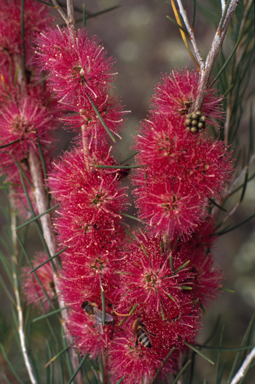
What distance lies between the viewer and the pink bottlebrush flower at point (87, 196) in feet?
1.10

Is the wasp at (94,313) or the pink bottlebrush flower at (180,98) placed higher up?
the pink bottlebrush flower at (180,98)

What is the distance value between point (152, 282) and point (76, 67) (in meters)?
0.23

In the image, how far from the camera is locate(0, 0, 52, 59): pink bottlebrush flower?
0.45 m

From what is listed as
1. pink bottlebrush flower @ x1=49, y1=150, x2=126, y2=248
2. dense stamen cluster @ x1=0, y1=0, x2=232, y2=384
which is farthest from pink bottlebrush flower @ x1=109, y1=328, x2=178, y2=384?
pink bottlebrush flower @ x1=49, y1=150, x2=126, y2=248

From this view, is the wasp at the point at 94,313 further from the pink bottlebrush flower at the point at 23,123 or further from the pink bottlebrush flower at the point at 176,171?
the pink bottlebrush flower at the point at 23,123

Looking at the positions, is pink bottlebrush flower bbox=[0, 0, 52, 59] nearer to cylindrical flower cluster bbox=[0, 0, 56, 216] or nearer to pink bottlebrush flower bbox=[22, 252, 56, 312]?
cylindrical flower cluster bbox=[0, 0, 56, 216]

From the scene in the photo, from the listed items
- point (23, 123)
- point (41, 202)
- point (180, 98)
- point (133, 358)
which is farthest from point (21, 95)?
point (133, 358)

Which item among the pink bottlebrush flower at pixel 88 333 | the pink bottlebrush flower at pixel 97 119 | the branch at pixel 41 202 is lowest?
the pink bottlebrush flower at pixel 88 333

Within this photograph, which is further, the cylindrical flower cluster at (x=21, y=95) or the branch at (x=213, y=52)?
the cylindrical flower cluster at (x=21, y=95)

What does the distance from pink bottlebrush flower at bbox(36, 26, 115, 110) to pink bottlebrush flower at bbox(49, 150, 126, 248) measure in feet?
0.21

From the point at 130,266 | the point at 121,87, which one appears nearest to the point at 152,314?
the point at 130,266

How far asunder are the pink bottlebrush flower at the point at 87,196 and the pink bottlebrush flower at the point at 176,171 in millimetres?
48

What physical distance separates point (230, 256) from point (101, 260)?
757mm

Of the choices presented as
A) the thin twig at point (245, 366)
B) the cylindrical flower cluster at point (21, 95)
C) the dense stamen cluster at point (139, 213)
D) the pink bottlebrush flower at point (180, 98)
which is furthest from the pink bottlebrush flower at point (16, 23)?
the thin twig at point (245, 366)
